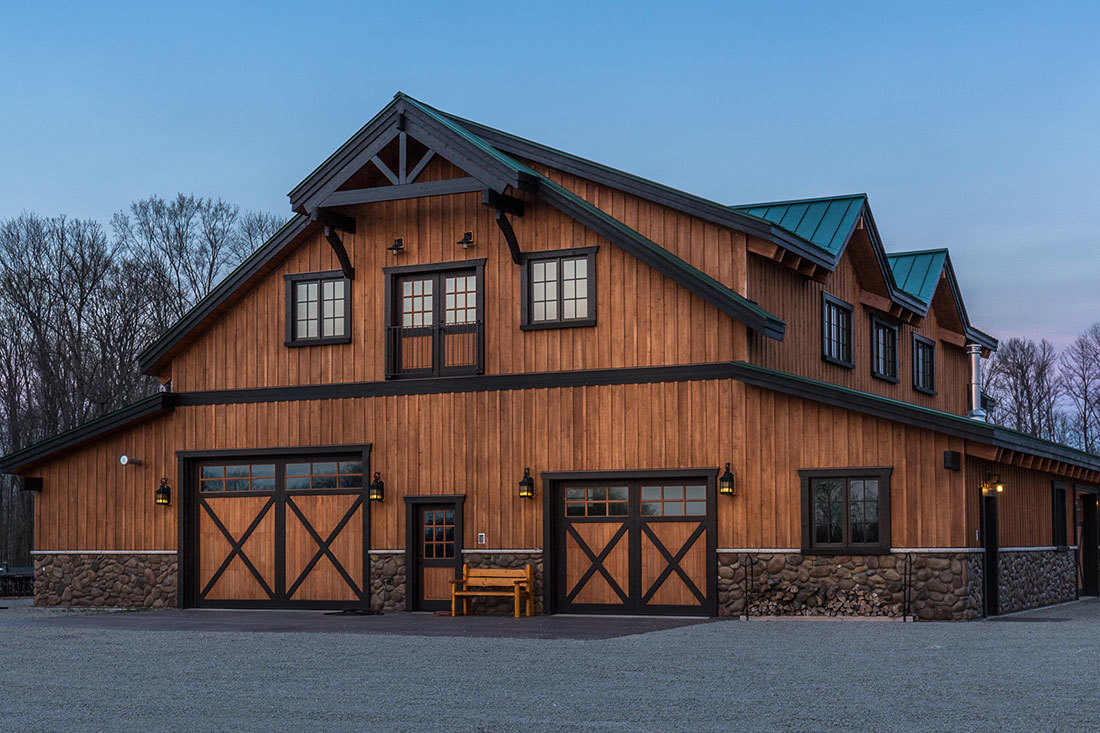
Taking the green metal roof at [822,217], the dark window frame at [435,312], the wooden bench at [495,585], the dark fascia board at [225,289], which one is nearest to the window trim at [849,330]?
the green metal roof at [822,217]

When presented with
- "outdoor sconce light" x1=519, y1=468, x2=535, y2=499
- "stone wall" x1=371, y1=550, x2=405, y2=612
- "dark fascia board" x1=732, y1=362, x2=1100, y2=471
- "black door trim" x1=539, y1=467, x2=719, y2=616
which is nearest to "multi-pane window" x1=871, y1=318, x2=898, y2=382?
"dark fascia board" x1=732, y1=362, x2=1100, y2=471

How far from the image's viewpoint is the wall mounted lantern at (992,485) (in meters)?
20.0

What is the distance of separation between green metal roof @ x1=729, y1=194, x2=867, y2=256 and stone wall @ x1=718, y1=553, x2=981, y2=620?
5231mm

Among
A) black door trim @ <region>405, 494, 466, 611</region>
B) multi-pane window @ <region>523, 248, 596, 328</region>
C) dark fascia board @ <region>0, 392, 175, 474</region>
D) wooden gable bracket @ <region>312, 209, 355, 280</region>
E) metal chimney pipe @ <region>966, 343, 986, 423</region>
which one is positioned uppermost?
wooden gable bracket @ <region>312, 209, 355, 280</region>

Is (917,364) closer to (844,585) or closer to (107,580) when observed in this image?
(844,585)

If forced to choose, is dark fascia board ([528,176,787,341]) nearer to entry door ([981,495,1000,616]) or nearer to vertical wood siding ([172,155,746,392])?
vertical wood siding ([172,155,746,392])

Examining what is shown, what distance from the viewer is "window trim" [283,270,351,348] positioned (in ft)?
74.7

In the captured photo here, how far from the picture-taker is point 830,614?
63.1ft

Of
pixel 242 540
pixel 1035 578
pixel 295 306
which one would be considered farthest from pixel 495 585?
pixel 1035 578

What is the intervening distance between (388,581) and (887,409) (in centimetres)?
843

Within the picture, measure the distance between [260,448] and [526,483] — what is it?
5050mm

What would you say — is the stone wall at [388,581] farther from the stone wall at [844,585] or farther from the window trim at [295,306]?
the stone wall at [844,585]

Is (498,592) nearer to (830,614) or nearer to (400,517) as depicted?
(400,517)

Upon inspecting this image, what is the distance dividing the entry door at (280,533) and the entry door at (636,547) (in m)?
3.60
